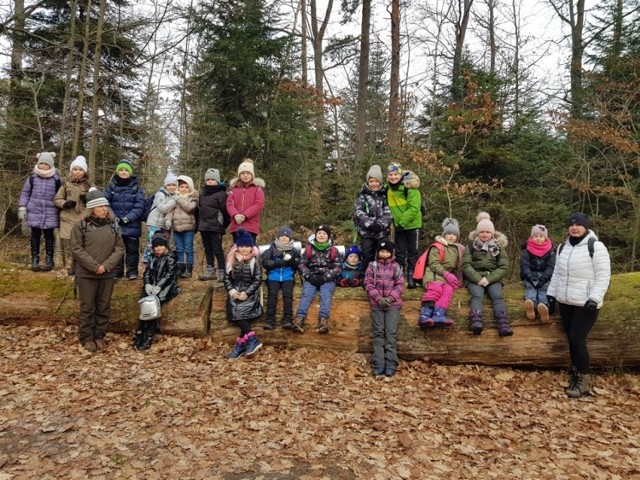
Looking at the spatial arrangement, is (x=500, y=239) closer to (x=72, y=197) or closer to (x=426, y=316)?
(x=426, y=316)

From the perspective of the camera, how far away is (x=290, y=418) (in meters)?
5.07

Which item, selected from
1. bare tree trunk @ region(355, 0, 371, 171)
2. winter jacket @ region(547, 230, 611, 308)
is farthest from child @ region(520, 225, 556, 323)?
bare tree trunk @ region(355, 0, 371, 171)

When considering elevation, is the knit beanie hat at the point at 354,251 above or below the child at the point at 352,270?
above

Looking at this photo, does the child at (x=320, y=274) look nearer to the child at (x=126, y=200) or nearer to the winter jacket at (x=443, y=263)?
the winter jacket at (x=443, y=263)

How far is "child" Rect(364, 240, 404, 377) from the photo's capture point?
647 cm

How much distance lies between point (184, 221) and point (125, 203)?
1.07 meters

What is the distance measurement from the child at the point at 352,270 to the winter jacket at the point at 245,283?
1.51 metres

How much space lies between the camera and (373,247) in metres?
7.56

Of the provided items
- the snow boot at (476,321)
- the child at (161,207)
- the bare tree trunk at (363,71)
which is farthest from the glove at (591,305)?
the bare tree trunk at (363,71)

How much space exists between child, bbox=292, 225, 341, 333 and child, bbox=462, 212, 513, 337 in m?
2.19

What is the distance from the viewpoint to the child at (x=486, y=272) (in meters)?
6.54

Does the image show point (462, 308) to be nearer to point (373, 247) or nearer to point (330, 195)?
point (373, 247)

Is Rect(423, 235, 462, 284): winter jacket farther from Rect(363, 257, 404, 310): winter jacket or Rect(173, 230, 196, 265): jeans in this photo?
Rect(173, 230, 196, 265): jeans

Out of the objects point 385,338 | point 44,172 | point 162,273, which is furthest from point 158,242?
point 385,338
